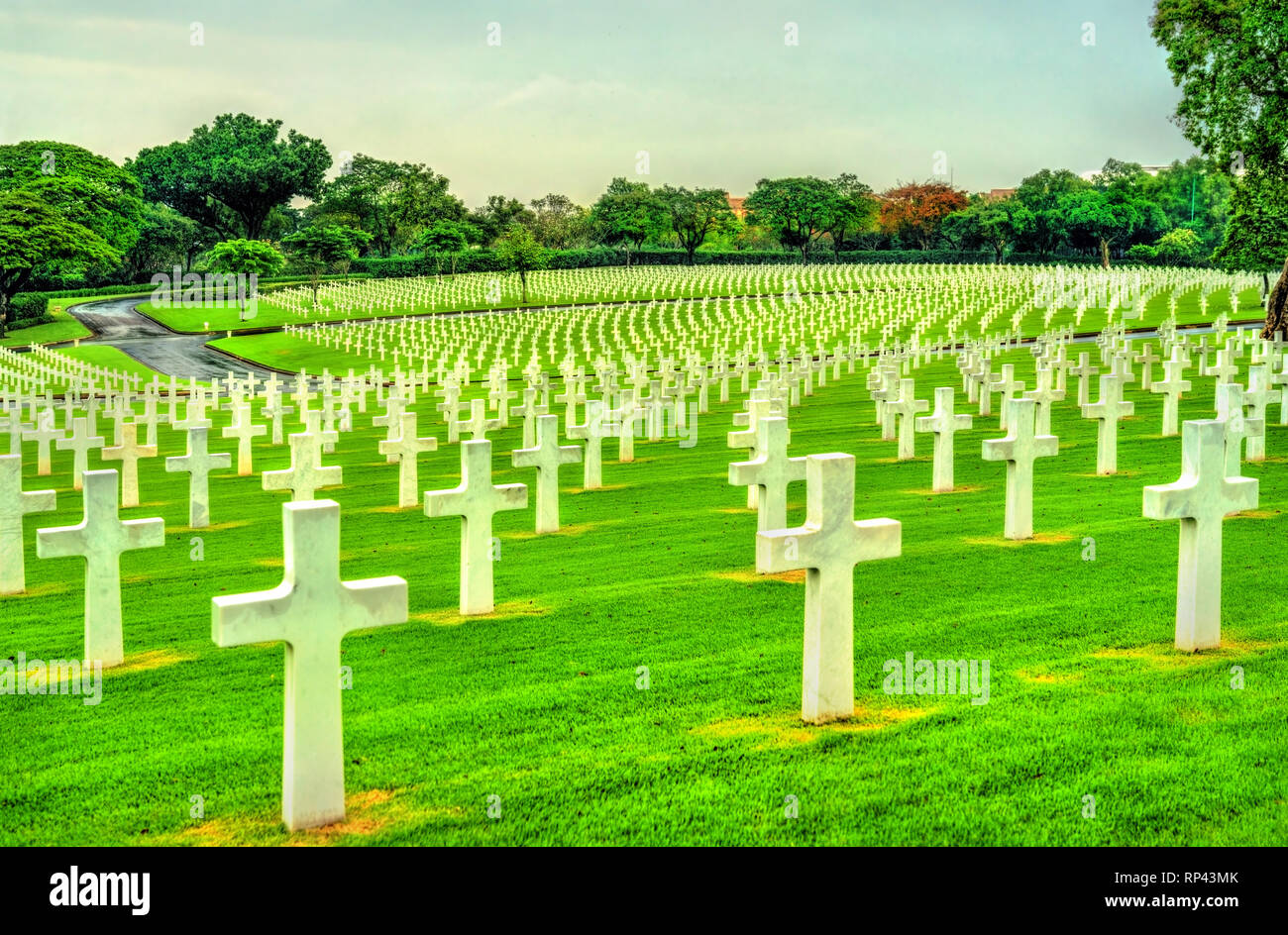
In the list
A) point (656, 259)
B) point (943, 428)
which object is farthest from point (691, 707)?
point (656, 259)

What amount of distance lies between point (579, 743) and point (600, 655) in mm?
1548

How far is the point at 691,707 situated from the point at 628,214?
3868 inches

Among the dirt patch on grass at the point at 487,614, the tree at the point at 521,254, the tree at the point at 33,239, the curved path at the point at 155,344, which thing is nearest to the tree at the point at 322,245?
the curved path at the point at 155,344

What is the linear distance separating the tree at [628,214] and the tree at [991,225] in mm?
23542

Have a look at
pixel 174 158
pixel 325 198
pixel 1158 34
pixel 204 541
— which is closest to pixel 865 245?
pixel 325 198

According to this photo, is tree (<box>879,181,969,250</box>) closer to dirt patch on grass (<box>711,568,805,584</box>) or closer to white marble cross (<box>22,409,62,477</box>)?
white marble cross (<box>22,409,62,477</box>)

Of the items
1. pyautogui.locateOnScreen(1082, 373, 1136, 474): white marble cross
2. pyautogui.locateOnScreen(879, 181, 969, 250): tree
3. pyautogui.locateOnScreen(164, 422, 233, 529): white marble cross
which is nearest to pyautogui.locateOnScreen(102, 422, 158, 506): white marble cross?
pyautogui.locateOnScreen(164, 422, 233, 529): white marble cross

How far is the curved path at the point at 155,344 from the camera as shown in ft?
164

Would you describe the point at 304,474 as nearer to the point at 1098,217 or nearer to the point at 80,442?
the point at 80,442

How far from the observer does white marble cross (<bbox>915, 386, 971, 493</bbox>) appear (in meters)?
12.8

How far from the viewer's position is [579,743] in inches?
222

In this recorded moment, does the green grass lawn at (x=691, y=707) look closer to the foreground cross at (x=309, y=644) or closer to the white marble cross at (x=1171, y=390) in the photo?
the foreground cross at (x=309, y=644)

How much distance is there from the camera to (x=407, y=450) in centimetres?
1356

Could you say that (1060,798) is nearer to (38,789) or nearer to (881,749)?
(881,749)
